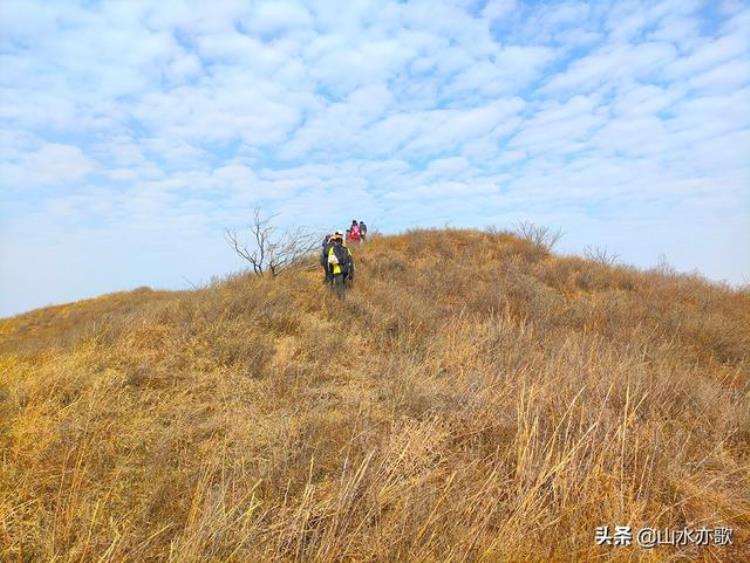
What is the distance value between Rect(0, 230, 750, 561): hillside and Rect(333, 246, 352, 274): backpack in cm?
228

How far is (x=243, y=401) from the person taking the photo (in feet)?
16.1

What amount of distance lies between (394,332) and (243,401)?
3.78m

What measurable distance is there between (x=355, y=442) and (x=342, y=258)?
278 inches

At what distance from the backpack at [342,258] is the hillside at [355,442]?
7.48ft

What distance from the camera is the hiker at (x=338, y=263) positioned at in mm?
10141

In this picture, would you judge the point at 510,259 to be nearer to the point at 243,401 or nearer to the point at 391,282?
the point at 391,282

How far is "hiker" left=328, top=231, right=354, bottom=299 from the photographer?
10.1 meters

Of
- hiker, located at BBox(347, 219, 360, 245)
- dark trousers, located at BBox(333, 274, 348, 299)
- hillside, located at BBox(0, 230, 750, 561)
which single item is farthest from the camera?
hiker, located at BBox(347, 219, 360, 245)

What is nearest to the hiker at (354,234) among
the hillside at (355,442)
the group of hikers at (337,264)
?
the group of hikers at (337,264)

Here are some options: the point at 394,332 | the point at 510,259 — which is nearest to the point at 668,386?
the point at 394,332

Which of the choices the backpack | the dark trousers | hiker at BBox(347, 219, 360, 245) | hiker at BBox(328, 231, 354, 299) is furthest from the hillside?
hiker at BBox(347, 219, 360, 245)

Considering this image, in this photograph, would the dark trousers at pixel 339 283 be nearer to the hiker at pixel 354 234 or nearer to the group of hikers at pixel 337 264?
the group of hikers at pixel 337 264

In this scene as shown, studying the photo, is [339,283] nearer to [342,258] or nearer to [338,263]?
[338,263]

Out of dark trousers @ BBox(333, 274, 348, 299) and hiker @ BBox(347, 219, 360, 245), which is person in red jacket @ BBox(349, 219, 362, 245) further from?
dark trousers @ BBox(333, 274, 348, 299)
